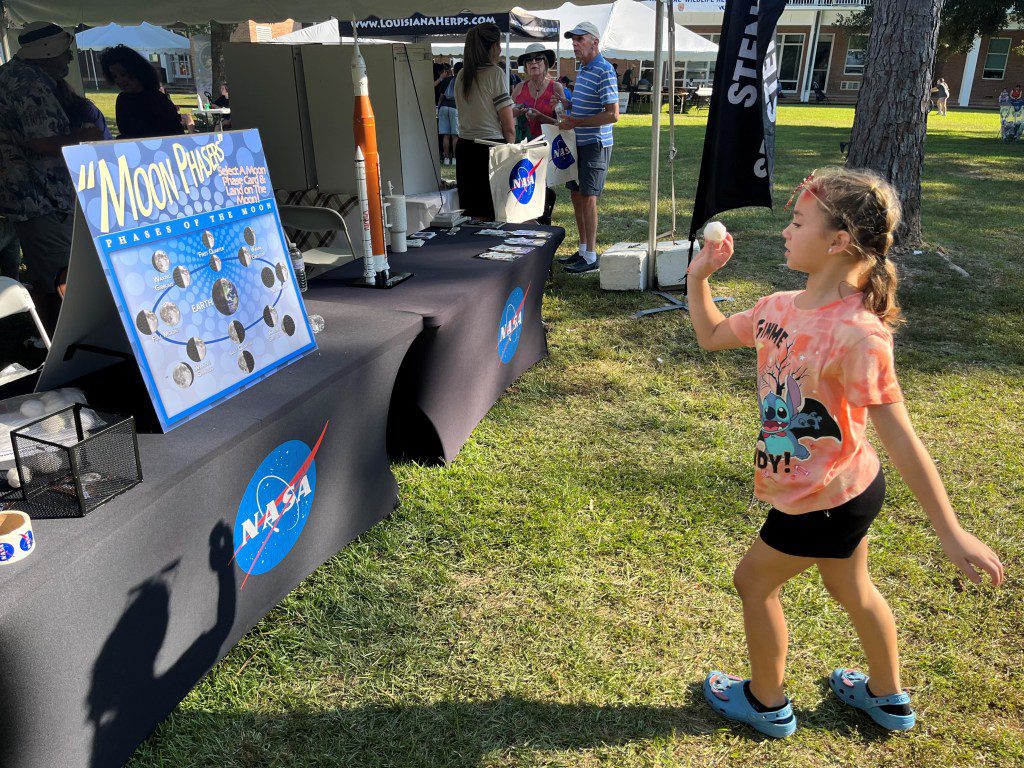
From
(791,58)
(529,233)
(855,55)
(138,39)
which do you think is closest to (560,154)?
(529,233)

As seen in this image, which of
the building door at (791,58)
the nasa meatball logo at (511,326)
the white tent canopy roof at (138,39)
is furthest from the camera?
the building door at (791,58)

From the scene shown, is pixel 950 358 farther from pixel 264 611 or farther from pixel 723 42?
pixel 264 611

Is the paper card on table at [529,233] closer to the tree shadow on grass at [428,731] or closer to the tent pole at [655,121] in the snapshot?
the tent pole at [655,121]

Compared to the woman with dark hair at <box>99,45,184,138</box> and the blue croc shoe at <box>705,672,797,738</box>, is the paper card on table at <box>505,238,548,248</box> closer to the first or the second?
the blue croc shoe at <box>705,672,797,738</box>

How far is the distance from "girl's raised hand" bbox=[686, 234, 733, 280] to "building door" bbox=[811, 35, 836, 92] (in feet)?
135

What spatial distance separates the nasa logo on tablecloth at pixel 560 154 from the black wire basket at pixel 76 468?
5146 mm

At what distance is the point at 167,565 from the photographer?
1905mm

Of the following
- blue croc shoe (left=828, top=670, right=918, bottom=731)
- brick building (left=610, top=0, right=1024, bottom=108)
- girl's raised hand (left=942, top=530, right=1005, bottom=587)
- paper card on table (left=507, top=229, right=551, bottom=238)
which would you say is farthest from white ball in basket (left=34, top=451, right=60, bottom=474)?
brick building (left=610, top=0, right=1024, bottom=108)

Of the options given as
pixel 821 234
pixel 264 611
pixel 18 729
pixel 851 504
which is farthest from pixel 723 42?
pixel 18 729

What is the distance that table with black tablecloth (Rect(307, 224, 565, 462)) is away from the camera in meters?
3.21

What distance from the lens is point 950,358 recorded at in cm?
498

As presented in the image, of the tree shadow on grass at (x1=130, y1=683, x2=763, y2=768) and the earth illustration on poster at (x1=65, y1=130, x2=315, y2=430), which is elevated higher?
the earth illustration on poster at (x1=65, y1=130, x2=315, y2=430)

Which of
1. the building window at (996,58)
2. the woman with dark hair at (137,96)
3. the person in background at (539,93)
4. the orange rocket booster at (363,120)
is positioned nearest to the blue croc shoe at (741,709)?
the orange rocket booster at (363,120)

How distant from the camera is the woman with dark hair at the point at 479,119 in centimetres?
547
